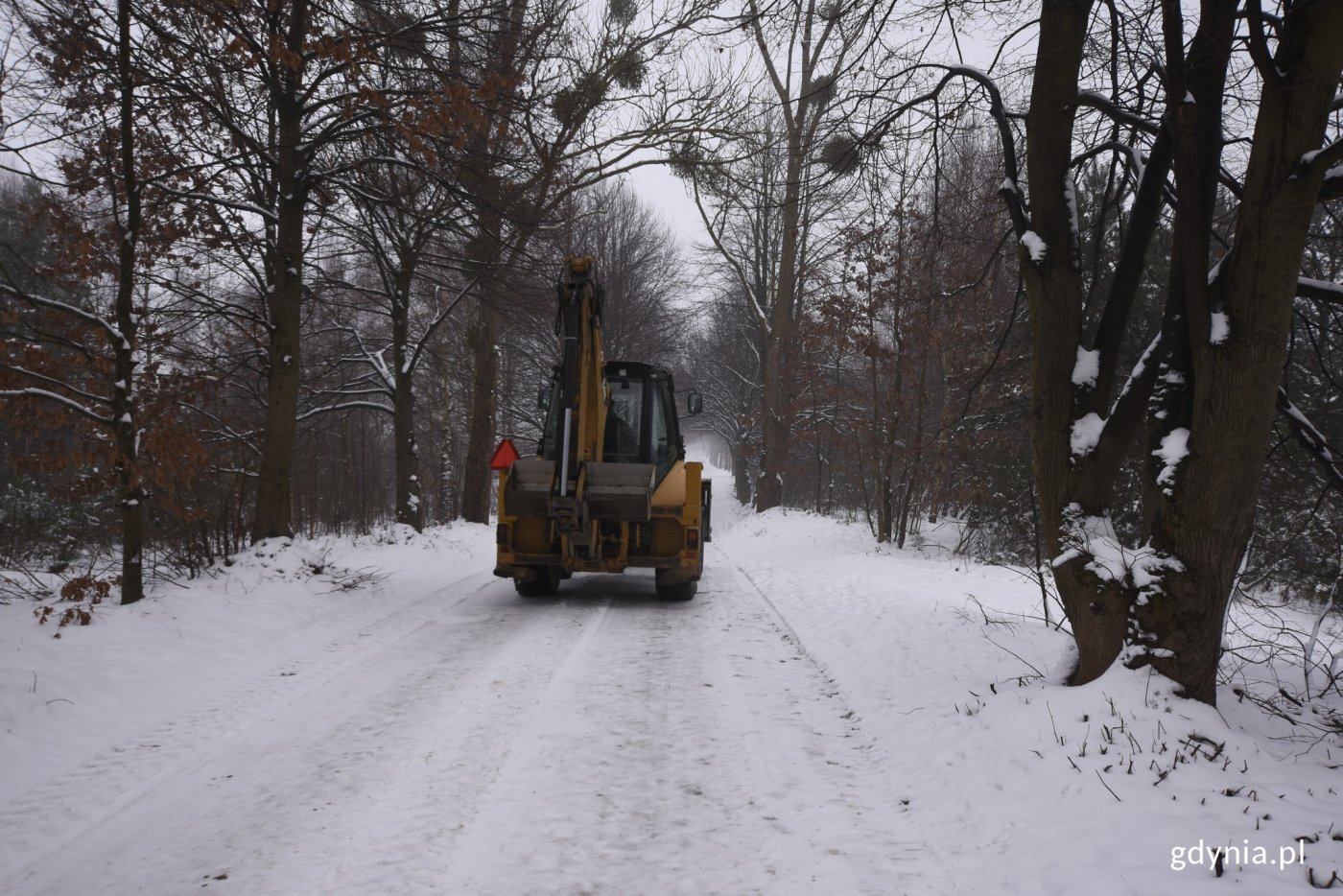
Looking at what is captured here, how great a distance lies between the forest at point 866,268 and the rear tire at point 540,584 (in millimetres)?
2926

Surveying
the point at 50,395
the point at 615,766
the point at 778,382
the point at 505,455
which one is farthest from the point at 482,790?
the point at 778,382

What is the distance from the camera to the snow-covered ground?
3.03 m

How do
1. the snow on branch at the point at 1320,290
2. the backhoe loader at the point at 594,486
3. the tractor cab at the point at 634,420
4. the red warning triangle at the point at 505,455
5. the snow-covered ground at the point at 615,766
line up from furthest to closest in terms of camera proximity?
1. the red warning triangle at the point at 505,455
2. the tractor cab at the point at 634,420
3. the backhoe loader at the point at 594,486
4. the snow on branch at the point at 1320,290
5. the snow-covered ground at the point at 615,766

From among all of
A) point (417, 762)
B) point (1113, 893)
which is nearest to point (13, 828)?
point (417, 762)

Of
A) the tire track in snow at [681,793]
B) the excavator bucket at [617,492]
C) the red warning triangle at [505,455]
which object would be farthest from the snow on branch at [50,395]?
the red warning triangle at [505,455]

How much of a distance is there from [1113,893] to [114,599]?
7.80 meters

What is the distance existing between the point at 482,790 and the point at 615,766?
72 cm

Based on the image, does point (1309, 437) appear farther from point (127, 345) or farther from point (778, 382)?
point (778, 382)

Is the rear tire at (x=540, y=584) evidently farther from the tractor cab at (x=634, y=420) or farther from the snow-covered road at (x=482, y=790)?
the snow-covered road at (x=482, y=790)

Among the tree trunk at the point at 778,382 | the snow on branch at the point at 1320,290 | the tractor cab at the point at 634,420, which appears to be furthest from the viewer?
the tree trunk at the point at 778,382

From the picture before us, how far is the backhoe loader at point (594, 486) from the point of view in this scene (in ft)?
28.2

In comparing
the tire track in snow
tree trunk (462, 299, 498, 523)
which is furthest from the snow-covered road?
tree trunk (462, 299, 498, 523)

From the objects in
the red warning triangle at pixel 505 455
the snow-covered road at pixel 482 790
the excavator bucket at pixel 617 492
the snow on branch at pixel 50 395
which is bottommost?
the snow-covered road at pixel 482 790

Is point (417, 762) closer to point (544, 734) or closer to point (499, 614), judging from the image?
point (544, 734)
